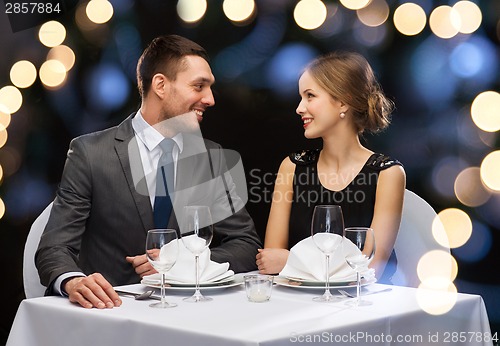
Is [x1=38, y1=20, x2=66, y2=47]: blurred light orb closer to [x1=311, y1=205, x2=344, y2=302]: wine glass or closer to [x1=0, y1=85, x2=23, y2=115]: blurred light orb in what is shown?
[x1=0, y1=85, x2=23, y2=115]: blurred light orb

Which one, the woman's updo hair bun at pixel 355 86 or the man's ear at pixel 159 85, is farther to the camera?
the man's ear at pixel 159 85

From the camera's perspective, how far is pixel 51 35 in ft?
10.3

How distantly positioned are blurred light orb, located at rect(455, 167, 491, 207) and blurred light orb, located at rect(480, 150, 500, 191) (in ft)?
0.07

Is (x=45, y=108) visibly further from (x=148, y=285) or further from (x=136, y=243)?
(x=148, y=285)

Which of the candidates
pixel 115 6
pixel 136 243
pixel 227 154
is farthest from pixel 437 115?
pixel 115 6

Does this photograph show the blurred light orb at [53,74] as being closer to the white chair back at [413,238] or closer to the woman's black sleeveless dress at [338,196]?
the woman's black sleeveless dress at [338,196]

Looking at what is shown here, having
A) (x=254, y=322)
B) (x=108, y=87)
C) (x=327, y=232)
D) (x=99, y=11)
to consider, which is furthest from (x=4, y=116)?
(x=254, y=322)

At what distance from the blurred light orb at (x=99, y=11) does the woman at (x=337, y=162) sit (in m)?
1.00

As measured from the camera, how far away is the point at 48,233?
212cm

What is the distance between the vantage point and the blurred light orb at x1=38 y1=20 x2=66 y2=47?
123 inches

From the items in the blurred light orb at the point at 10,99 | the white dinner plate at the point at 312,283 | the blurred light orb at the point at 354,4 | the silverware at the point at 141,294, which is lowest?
the white dinner plate at the point at 312,283

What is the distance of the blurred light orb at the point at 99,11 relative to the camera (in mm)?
3131

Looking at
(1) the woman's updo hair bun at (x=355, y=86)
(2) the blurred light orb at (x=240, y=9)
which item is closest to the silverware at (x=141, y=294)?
(1) the woman's updo hair bun at (x=355, y=86)

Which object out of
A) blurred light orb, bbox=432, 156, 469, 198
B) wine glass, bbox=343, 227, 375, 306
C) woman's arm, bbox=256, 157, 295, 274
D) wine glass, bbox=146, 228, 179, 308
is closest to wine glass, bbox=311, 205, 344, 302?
wine glass, bbox=343, 227, 375, 306
